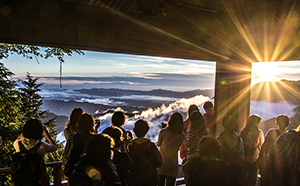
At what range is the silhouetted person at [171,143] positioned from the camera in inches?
107

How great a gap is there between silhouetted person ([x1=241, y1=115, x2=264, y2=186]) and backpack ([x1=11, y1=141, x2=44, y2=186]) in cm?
263

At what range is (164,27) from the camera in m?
3.32

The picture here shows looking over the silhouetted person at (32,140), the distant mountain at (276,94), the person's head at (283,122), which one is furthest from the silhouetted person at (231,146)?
the distant mountain at (276,94)

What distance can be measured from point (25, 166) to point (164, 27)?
2509mm

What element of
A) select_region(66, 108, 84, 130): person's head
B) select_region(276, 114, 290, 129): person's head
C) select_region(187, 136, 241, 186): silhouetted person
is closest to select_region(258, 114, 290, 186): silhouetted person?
select_region(276, 114, 290, 129): person's head

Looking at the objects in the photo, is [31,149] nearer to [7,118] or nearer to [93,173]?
[93,173]

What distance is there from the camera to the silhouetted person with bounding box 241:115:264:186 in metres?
3.10

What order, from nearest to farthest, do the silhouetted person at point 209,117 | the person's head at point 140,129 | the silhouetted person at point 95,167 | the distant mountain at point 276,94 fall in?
the silhouetted person at point 95,167 → the person's head at point 140,129 → the silhouetted person at point 209,117 → the distant mountain at point 276,94

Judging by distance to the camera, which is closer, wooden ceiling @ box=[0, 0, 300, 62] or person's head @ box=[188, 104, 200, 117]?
wooden ceiling @ box=[0, 0, 300, 62]

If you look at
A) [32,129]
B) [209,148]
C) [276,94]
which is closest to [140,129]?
[209,148]

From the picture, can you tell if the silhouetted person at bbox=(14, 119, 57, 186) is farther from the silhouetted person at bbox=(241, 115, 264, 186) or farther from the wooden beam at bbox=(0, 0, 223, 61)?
the silhouetted person at bbox=(241, 115, 264, 186)

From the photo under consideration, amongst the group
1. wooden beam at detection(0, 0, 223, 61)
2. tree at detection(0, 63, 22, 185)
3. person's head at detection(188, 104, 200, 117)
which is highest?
wooden beam at detection(0, 0, 223, 61)

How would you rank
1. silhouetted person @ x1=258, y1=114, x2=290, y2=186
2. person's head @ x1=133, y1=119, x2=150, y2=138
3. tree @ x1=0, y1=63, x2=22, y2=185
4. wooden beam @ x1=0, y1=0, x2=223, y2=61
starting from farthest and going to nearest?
tree @ x1=0, y1=63, x2=22, y2=185 → silhouetted person @ x1=258, y1=114, x2=290, y2=186 → wooden beam @ x1=0, y1=0, x2=223, y2=61 → person's head @ x1=133, y1=119, x2=150, y2=138

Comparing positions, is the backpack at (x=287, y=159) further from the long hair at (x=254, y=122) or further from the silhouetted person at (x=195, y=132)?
the silhouetted person at (x=195, y=132)
